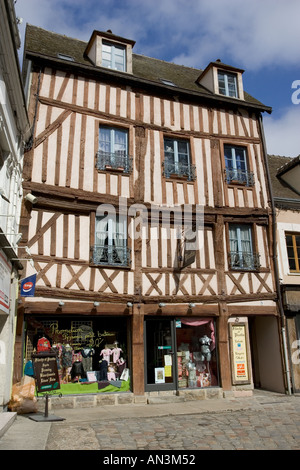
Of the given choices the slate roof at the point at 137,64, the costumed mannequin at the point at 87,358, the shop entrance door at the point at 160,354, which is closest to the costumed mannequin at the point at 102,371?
the costumed mannequin at the point at 87,358

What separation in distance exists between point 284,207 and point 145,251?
13.9 ft

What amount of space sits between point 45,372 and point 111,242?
3.21m

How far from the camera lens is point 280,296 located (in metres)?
10.2

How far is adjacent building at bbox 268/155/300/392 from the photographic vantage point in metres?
10.1

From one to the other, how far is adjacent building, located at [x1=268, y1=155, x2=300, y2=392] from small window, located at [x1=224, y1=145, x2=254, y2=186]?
95 centimetres

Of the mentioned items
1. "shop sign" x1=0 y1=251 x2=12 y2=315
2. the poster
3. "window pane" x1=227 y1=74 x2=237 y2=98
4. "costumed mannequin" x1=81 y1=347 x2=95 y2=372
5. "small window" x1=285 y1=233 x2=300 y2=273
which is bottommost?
the poster

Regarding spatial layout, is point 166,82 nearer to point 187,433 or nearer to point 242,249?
point 242,249

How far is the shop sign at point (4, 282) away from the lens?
6.53 m

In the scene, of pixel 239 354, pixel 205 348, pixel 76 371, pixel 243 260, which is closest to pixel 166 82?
pixel 243 260

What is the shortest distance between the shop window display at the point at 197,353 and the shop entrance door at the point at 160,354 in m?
0.21

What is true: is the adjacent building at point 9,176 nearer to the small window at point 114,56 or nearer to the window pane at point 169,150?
the small window at point 114,56

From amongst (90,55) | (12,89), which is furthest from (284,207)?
(12,89)

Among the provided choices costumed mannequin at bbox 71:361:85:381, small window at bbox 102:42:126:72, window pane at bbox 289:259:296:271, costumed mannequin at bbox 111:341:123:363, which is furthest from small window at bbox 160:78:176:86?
costumed mannequin at bbox 71:361:85:381

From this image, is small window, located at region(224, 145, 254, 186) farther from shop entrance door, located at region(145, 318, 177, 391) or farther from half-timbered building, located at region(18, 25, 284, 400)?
shop entrance door, located at region(145, 318, 177, 391)
